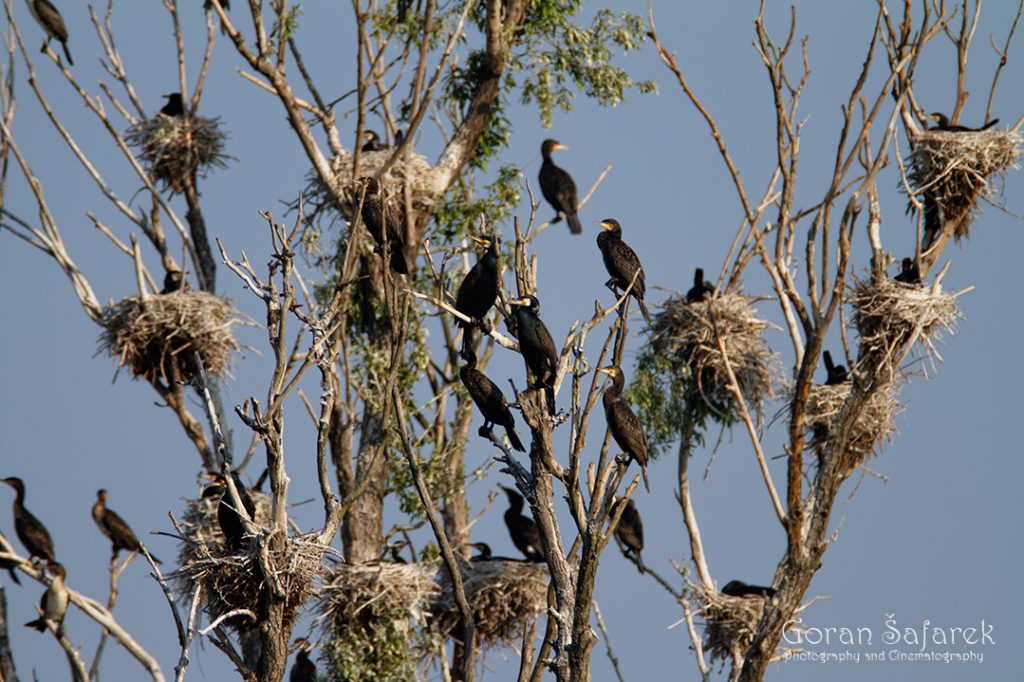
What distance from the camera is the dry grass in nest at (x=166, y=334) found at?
15.1m

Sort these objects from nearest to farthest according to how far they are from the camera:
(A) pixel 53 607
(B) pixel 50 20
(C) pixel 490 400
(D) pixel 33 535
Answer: (A) pixel 53 607
(C) pixel 490 400
(D) pixel 33 535
(B) pixel 50 20

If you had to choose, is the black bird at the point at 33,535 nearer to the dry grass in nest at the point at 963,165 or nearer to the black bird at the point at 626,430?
the black bird at the point at 626,430

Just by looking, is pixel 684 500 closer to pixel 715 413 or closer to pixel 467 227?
pixel 715 413

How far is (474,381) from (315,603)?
3993 millimetres

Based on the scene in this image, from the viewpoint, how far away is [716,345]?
47.9ft

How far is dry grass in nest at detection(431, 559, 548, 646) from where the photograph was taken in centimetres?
1416

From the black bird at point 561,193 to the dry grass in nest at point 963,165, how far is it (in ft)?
12.2

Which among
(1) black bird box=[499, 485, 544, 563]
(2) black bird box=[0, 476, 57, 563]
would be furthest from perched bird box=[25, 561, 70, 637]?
(1) black bird box=[499, 485, 544, 563]

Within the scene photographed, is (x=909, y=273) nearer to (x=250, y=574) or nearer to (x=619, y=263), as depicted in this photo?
(x=619, y=263)

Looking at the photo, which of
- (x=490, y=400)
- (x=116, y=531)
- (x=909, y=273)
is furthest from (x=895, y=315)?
(x=116, y=531)

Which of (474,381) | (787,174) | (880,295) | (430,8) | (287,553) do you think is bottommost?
(287,553)

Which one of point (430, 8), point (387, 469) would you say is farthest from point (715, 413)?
point (430, 8)

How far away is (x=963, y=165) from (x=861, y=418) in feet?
9.15

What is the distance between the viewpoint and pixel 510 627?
1436 cm
